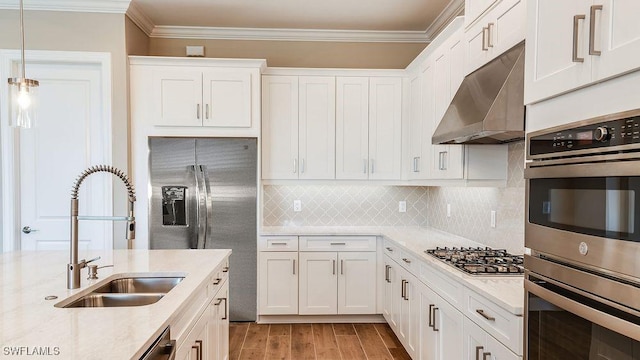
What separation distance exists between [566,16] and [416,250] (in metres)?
1.95

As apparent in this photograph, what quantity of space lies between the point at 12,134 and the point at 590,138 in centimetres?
435

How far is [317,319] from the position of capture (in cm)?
389

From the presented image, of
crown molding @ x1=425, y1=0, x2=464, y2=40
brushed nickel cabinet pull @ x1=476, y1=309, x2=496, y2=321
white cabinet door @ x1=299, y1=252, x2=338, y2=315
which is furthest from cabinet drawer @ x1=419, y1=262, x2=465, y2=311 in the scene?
crown molding @ x1=425, y1=0, x2=464, y2=40

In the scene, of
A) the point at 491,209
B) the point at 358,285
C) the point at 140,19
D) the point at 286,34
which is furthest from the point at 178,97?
the point at 491,209

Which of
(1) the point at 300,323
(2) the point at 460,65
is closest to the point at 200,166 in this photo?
(1) the point at 300,323

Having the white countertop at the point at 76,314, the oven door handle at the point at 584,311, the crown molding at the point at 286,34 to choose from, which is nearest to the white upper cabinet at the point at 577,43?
the oven door handle at the point at 584,311

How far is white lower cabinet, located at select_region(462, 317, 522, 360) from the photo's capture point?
161 cm

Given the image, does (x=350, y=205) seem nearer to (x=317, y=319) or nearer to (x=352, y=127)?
(x=352, y=127)

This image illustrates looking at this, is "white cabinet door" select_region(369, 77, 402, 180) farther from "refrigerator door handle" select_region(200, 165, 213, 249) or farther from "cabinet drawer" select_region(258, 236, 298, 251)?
"refrigerator door handle" select_region(200, 165, 213, 249)

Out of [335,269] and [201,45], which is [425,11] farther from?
[335,269]

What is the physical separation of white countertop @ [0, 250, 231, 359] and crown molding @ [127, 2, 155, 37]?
2.48 m

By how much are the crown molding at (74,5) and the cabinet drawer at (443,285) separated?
11.2 feet

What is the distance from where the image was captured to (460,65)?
2.68 meters

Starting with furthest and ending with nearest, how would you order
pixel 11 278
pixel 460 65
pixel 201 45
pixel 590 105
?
pixel 201 45, pixel 460 65, pixel 11 278, pixel 590 105
